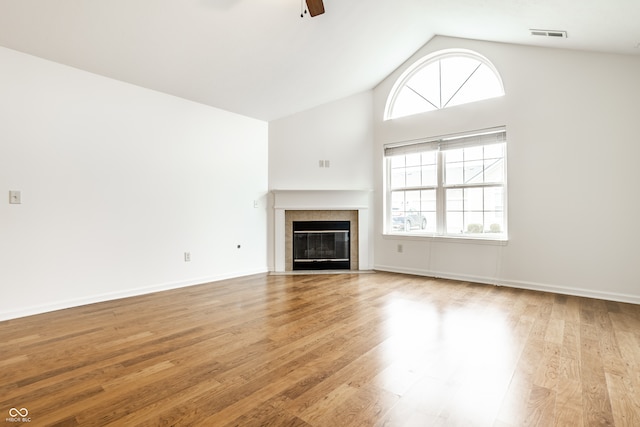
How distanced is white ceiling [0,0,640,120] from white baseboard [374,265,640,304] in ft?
8.89

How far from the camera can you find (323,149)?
5.60 meters

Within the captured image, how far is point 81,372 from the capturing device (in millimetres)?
2051

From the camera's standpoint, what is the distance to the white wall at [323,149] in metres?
5.55

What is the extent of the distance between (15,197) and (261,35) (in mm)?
2927

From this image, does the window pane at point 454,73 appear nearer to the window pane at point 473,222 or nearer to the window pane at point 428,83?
the window pane at point 428,83

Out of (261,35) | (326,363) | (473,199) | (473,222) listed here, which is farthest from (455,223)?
(261,35)

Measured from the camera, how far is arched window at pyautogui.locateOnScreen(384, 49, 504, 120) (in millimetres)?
4688

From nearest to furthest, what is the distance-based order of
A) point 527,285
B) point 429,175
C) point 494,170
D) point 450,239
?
point 527,285
point 494,170
point 450,239
point 429,175

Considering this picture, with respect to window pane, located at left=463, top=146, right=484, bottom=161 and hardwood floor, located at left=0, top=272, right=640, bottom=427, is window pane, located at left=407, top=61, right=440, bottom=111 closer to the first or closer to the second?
window pane, located at left=463, top=146, right=484, bottom=161

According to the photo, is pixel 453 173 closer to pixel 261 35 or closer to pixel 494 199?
pixel 494 199

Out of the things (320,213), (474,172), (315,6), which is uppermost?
(315,6)

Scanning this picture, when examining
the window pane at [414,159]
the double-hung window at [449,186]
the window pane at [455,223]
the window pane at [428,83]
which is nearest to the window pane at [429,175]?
the double-hung window at [449,186]

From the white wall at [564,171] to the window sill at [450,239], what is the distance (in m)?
0.06

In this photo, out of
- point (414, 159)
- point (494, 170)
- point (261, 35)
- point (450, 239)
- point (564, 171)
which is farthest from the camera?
point (414, 159)
